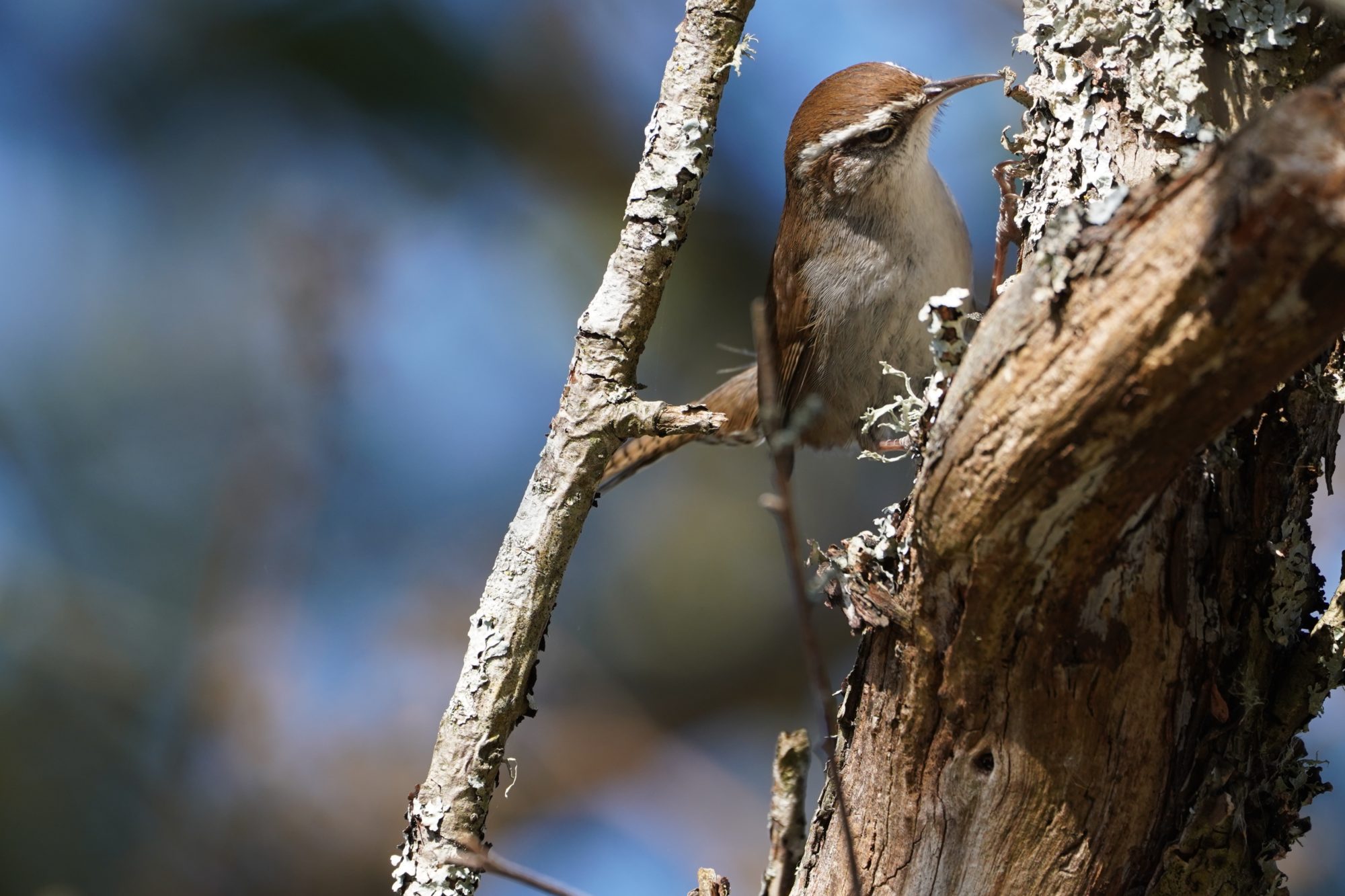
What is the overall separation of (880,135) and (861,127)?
0.07 metres

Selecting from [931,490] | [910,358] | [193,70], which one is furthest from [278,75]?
[931,490]

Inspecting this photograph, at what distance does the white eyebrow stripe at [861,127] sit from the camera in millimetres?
3238

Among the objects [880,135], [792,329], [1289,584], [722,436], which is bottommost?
[1289,584]

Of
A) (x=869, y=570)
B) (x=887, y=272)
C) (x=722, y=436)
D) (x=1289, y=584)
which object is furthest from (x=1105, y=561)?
(x=722, y=436)

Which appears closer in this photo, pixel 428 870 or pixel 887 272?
pixel 428 870

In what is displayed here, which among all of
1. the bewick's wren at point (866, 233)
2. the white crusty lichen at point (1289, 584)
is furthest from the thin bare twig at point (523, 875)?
the bewick's wren at point (866, 233)

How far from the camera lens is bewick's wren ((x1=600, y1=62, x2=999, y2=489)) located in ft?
10.7

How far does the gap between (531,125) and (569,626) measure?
8.90ft

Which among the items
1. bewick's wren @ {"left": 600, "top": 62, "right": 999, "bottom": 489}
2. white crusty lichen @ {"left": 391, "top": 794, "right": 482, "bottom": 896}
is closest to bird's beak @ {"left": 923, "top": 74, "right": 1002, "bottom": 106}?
bewick's wren @ {"left": 600, "top": 62, "right": 999, "bottom": 489}

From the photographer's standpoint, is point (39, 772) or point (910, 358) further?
point (39, 772)

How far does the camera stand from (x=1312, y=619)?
6.21 feet

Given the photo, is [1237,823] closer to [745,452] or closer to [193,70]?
[745,452]

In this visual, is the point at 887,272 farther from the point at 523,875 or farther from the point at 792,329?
the point at 523,875

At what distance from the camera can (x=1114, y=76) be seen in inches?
75.5
